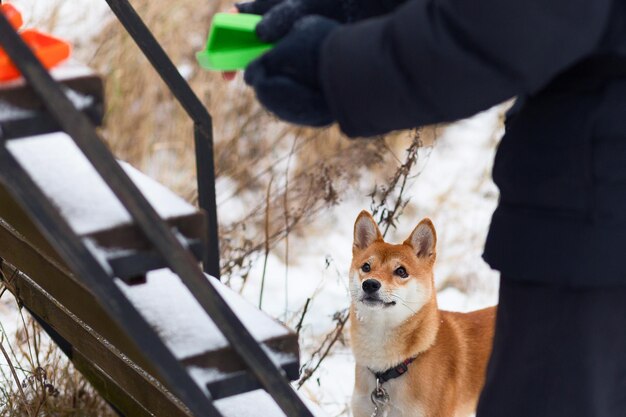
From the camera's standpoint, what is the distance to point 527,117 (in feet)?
5.68

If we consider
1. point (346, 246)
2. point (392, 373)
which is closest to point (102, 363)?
point (392, 373)

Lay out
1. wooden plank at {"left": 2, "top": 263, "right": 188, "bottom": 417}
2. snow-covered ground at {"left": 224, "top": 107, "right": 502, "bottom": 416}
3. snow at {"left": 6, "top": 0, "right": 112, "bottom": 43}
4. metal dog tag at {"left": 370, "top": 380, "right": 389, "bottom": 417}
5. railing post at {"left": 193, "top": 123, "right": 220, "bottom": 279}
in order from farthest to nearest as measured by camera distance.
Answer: snow at {"left": 6, "top": 0, "right": 112, "bottom": 43} → snow-covered ground at {"left": 224, "top": 107, "right": 502, "bottom": 416} → metal dog tag at {"left": 370, "top": 380, "right": 389, "bottom": 417} → railing post at {"left": 193, "top": 123, "right": 220, "bottom": 279} → wooden plank at {"left": 2, "top": 263, "right": 188, "bottom": 417}

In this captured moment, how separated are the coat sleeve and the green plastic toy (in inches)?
6.6

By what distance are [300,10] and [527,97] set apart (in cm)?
44

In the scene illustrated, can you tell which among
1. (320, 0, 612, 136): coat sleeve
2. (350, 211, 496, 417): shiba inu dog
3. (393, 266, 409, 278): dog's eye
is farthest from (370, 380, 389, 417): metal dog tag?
(320, 0, 612, 136): coat sleeve

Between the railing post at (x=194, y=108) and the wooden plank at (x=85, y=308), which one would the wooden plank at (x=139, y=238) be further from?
the railing post at (x=194, y=108)

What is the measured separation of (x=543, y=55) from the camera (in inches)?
58.2

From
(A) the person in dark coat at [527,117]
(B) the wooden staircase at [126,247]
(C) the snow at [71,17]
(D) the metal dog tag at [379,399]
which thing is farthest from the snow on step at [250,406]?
(C) the snow at [71,17]

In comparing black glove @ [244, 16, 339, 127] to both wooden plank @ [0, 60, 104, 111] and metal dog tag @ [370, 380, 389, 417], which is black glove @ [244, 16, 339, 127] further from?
metal dog tag @ [370, 380, 389, 417]

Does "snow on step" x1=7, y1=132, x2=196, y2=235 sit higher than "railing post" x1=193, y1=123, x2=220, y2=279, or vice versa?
"railing post" x1=193, y1=123, x2=220, y2=279

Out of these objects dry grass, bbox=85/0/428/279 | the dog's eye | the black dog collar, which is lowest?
the black dog collar

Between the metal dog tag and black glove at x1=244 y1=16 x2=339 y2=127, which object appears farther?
the metal dog tag

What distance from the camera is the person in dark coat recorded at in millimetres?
1494

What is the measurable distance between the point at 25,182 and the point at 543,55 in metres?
0.84
